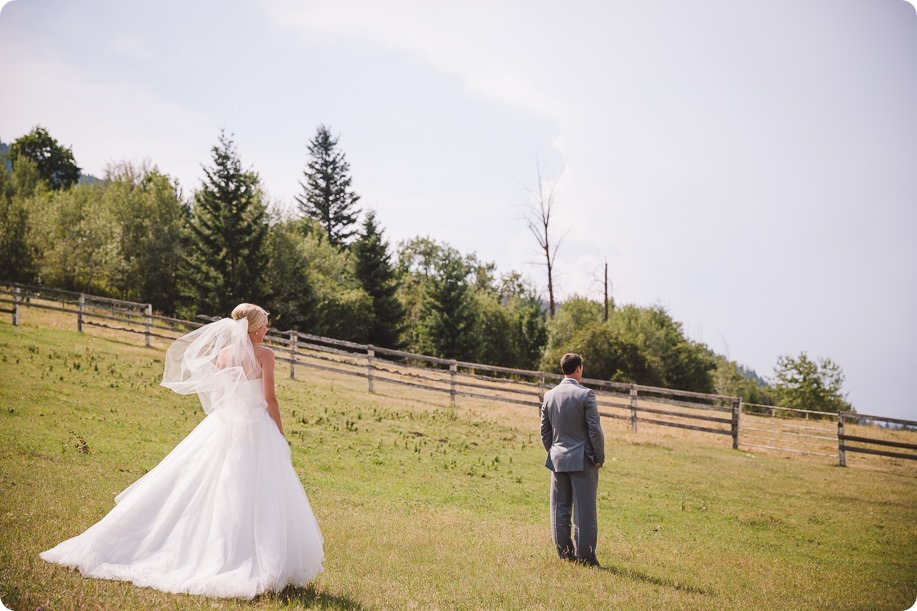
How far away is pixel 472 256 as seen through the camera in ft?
268

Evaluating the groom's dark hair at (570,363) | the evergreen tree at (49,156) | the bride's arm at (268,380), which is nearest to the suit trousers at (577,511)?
the groom's dark hair at (570,363)

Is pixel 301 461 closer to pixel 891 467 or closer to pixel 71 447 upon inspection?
Answer: pixel 71 447

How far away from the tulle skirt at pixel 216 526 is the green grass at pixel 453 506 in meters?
0.18

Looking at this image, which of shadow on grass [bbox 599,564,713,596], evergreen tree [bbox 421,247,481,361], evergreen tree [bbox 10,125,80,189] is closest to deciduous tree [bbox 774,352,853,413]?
evergreen tree [bbox 421,247,481,361]

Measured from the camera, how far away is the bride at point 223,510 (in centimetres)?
472

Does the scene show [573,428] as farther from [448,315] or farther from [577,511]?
[448,315]

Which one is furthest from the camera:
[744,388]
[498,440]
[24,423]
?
[744,388]

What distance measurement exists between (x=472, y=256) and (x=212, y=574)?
77661 mm

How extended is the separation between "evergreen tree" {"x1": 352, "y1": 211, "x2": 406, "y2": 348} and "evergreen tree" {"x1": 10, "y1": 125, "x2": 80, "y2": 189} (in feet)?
126

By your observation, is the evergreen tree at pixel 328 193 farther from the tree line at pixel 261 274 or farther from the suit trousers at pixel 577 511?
the suit trousers at pixel 577 511

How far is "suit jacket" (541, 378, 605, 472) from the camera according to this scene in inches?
265

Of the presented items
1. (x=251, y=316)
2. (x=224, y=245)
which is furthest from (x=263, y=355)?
(x=224, y=245)

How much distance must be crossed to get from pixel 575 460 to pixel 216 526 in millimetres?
3740

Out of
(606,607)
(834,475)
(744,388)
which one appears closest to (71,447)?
(606,607)
